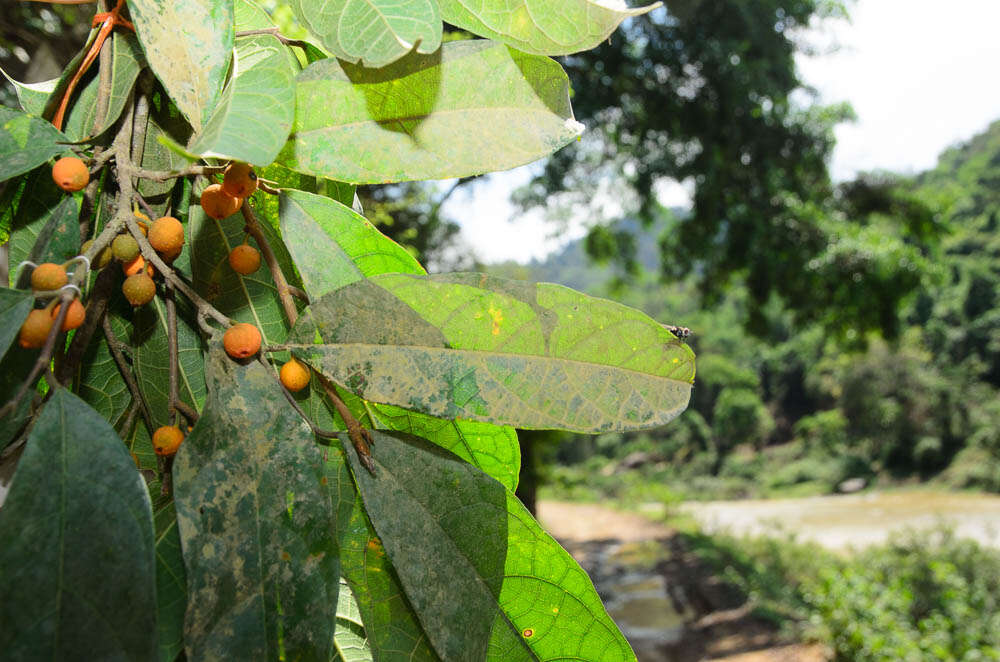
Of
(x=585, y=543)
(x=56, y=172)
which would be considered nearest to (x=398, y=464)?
(x=56, y=172)

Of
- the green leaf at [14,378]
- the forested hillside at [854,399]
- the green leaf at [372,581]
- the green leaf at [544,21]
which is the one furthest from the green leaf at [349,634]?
the forested hillside at [854,399]

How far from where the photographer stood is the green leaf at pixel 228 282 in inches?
11.0

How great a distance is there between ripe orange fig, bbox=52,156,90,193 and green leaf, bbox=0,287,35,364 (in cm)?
6

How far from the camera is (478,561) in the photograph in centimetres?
23

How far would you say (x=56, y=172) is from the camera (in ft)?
0.78

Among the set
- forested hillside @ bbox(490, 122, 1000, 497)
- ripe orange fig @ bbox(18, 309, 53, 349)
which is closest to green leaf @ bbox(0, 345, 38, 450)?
ripe orange fig @ bbox(18, 309, 53, 349)

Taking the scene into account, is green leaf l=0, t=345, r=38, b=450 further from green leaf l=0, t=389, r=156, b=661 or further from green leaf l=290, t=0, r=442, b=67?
green leaf l=290, t=0, r=442, b=67

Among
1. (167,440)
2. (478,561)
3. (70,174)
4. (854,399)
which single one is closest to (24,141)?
(70,174)

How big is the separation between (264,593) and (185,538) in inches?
1.3

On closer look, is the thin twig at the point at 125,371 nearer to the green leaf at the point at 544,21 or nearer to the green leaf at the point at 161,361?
the green leaf at the point at 161,361

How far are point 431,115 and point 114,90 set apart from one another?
0.14 meters

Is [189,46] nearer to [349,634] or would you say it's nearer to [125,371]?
[125,371]

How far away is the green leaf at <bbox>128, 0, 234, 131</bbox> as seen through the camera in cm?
23

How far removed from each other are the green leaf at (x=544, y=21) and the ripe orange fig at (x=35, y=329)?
0.61 ft
